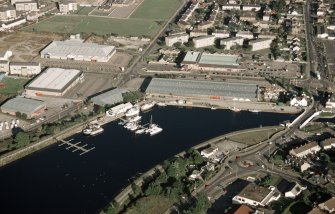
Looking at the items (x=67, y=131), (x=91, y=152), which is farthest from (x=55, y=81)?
(x=91, y=152)

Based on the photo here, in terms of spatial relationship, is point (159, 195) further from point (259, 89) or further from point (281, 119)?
point (259, 89)

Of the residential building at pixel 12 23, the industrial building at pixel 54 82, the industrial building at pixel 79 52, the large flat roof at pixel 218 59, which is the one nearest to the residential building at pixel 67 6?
the residential building at pixel 12 23

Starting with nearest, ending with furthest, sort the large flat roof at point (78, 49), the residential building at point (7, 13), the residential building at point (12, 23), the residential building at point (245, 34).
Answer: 1. the large flat roof at point (78, 49)
2. the residential building at point (245, 34)
3. the residential building at point (12, 23)
4. the residential building at point (7, 13)

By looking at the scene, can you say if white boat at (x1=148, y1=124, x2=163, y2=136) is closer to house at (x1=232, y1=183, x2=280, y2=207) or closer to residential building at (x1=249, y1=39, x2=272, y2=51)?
house at (x1=232, y1=183, x2=280, y2=207)

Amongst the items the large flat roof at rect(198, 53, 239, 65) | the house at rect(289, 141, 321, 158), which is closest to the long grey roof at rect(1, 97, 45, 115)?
the large flat roof at rect(198, 53, 239, 65)

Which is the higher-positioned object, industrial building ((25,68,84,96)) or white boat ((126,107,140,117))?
industrial building ((25,68,84,96))

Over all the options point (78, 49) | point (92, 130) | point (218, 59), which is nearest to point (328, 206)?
point (92, 130)

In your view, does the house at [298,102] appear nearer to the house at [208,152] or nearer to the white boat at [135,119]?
the house at [208,152]
